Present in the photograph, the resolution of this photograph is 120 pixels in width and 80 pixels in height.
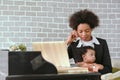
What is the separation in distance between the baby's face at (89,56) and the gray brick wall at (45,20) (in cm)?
151

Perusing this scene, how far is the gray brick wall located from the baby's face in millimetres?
1515

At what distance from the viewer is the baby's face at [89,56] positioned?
1825 mm

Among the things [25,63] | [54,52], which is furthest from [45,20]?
[25,63]

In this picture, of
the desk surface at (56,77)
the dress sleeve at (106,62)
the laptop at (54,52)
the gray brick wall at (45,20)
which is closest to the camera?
the desk surface at (56,77)

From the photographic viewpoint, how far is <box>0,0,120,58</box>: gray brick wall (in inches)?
131

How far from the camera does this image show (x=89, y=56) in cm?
184

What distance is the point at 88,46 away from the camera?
192 cm

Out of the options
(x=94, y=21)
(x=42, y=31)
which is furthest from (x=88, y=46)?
(x=42, y=31)

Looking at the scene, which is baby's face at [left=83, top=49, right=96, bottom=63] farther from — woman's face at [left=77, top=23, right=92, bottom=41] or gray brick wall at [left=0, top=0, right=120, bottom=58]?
gray brick wall at [left=0, top=0, right=120, bottom=58]

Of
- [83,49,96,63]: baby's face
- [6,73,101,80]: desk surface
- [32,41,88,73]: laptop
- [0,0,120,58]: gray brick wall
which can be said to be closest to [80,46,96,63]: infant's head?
[83,49,96,63]: baby's face

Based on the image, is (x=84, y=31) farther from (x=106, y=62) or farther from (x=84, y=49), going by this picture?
(x=106, y=62)

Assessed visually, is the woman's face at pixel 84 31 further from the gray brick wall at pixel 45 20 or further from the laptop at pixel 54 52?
the gray brick wall at pixel 45 20

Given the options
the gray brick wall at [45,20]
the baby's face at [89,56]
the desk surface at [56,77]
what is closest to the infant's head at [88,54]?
the baby's face at [89,56]

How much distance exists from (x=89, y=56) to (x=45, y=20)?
1.65m
